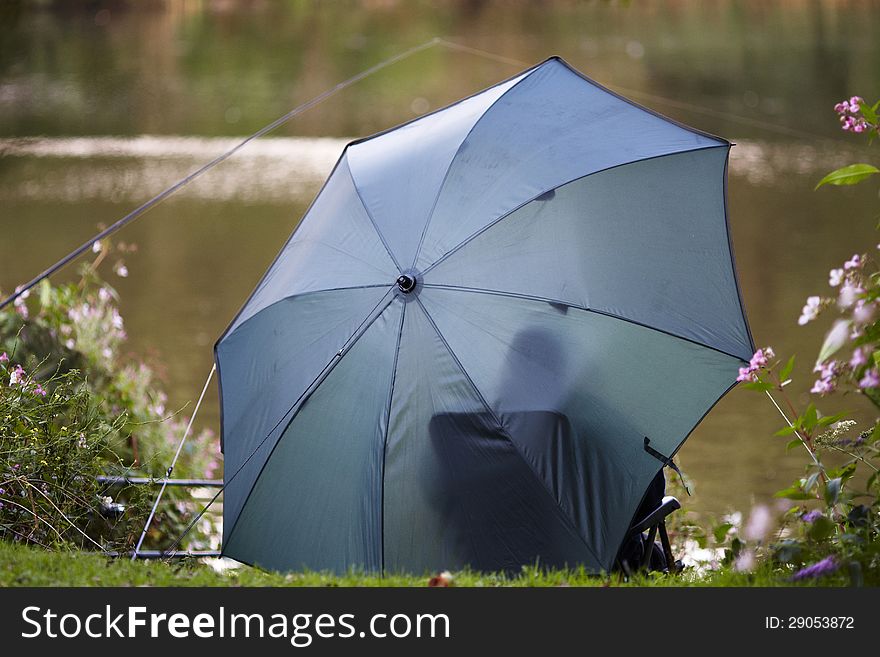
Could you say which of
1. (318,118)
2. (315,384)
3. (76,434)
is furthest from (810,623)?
(318,118)

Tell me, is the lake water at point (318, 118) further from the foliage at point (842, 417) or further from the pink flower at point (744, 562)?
the foliage at point (842, 417)

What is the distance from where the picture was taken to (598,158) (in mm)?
3014

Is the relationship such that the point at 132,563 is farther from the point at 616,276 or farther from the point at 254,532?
the point at 616,276

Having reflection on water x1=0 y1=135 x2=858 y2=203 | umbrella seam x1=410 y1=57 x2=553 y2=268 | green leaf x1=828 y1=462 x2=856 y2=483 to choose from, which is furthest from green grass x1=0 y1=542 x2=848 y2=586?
reflection on water x1=0 y1=135 x2=858 y2=203

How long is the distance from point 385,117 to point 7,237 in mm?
7640

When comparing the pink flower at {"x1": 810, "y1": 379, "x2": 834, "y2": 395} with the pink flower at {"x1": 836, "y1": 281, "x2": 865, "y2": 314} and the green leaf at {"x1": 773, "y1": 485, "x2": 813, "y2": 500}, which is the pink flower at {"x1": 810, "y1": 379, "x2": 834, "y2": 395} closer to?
the pink flower at {"x1": 836, "y1": 281, "x2": 865, "y2": 314}

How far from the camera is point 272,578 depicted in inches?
111

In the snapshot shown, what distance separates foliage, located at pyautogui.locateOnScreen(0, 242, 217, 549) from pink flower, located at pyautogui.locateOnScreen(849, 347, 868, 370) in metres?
1.94

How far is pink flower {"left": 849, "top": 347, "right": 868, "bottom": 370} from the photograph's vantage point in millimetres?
2393

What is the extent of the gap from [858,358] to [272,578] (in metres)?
1.56

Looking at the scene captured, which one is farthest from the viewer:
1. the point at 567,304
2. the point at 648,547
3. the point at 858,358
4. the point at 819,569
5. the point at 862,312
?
the point at 648,547

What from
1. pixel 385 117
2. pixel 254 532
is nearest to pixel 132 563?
pixel 254 532

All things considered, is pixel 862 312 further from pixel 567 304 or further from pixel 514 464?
pixel 514 464

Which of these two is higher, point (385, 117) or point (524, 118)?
point (385, 117)
